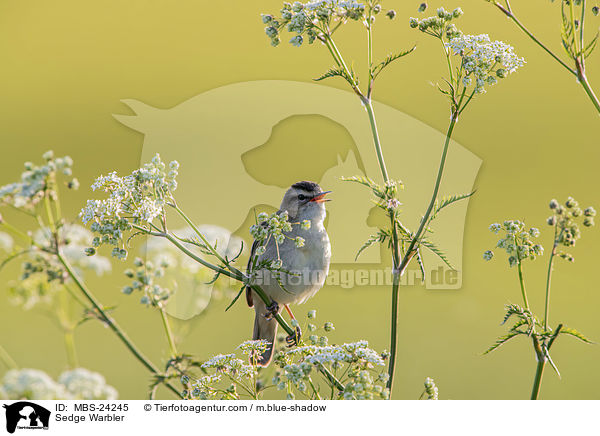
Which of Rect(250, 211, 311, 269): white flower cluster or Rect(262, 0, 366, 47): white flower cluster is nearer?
Rect(250, 211, 311, 269): white flower cluster

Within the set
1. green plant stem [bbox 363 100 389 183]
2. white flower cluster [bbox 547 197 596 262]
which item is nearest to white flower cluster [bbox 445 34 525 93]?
green plant stem [bbox 363 100 389 183]

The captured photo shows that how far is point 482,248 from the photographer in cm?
961

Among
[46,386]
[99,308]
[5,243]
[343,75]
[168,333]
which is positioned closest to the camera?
[46,386]

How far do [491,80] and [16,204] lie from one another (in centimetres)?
195

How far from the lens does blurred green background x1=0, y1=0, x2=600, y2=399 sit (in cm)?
683

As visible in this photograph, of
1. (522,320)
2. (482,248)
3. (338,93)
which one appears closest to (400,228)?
(522,320)

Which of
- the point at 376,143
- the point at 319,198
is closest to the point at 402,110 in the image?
the point at 319,198

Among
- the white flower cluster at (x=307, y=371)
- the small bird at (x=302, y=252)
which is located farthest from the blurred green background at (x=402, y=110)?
the white flower cluster at (x=307, y=371)

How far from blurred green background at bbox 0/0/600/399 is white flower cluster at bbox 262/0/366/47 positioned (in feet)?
11.8

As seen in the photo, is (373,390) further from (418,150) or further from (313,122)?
(313,122)

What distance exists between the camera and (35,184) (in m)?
2.15

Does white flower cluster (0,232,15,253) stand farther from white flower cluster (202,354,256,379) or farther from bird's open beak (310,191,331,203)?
bird's open beak (310,191,331,203)

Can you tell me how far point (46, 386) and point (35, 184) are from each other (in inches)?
27.6
